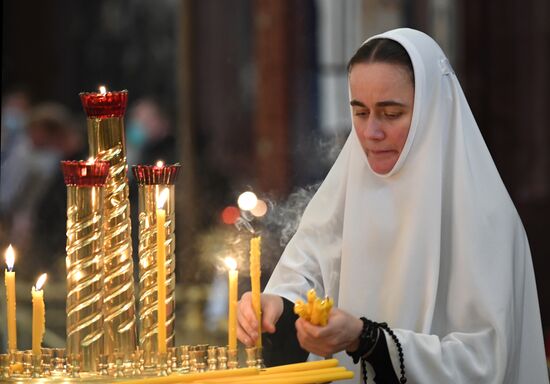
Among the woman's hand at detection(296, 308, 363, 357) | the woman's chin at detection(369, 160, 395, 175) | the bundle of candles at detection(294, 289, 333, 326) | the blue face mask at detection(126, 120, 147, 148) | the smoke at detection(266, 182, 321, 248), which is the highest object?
the blue face mask at detection(126, 120, 147, 148)

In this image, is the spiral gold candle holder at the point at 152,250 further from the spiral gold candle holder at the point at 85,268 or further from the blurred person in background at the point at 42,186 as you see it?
the blurred person in background at the point at 42,186

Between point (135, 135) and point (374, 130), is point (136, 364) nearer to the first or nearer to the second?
point (374, 130)

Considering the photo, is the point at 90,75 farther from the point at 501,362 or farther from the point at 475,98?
the point at 501,362

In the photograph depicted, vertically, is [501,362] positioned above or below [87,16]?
below

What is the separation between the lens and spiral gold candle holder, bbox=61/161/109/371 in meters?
2.47

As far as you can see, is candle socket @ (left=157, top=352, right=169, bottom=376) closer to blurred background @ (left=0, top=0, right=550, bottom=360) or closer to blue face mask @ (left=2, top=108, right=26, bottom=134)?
Result: blurred background @ (left=0, top=0, right=550, bottom=360)

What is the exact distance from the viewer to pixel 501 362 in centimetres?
280

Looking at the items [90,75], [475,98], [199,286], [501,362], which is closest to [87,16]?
[90,75]

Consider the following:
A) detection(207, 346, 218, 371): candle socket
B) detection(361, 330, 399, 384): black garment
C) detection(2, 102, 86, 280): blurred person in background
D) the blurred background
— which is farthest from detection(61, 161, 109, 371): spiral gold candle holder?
detection(2, 102, 86, 280): blurred person in background

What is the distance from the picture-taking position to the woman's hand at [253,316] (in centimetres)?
270

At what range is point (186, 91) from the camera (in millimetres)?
5836

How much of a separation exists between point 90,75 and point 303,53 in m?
0.96

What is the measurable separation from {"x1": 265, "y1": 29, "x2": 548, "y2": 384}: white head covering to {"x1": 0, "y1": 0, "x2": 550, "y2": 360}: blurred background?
2.10m

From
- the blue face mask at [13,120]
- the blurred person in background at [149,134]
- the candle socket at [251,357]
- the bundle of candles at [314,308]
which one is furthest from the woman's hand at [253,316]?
the blue face mask at [13,120]
